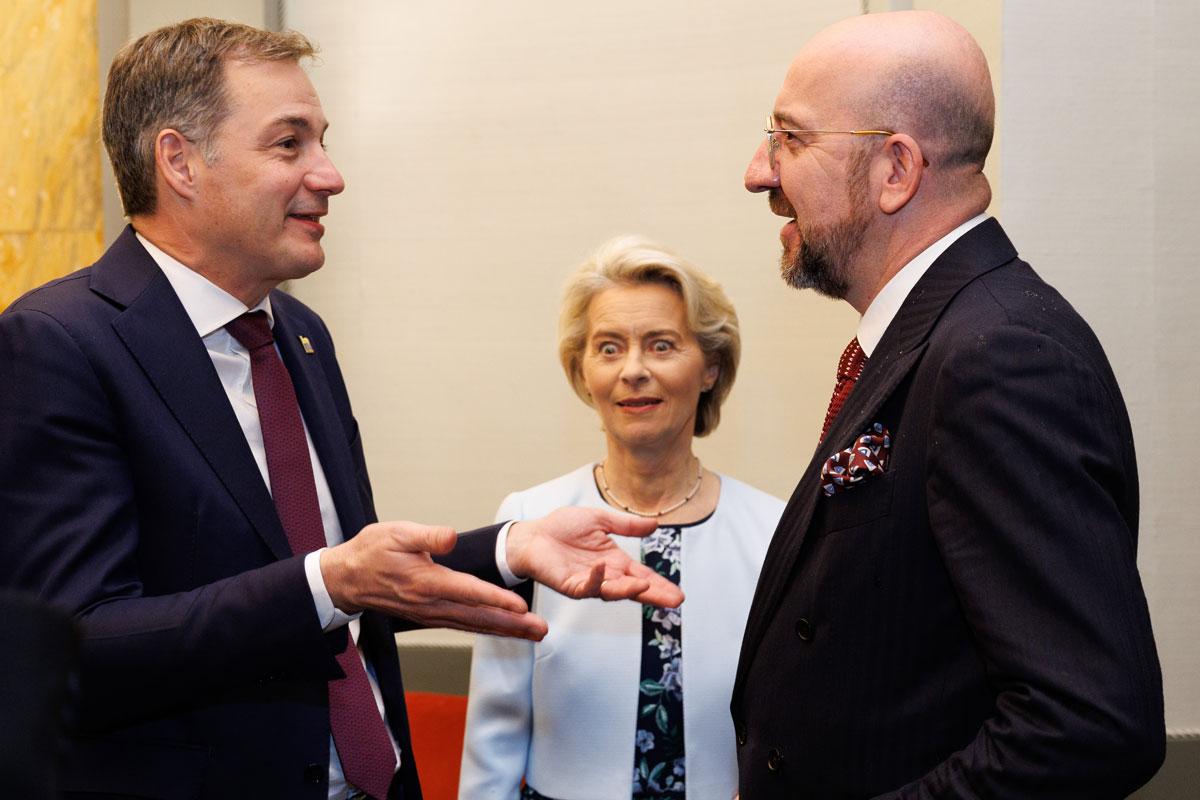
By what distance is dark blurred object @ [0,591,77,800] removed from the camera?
60cm

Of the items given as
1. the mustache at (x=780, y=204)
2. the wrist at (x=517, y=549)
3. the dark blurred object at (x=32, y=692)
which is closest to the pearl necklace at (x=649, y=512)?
the wrist at (x=517, y=549)

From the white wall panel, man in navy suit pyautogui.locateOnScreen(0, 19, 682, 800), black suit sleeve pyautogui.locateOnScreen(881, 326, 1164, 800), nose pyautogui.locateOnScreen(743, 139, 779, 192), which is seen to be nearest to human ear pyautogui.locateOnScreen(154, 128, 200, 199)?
man in navy suit pyautogui.locateOnScreen(0, 19, 682, 800)

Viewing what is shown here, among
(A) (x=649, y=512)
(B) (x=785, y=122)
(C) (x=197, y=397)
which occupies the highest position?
(B) (x=785, y=122)

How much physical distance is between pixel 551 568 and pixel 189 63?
1068mm

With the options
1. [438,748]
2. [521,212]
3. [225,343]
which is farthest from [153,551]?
[521,212]

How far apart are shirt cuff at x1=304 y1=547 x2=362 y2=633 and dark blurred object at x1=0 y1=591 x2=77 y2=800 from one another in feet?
3.59

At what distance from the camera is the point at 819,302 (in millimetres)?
3664

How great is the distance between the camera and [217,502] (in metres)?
1.84

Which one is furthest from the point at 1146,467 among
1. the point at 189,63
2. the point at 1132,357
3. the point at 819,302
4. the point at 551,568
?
the point at 189,63

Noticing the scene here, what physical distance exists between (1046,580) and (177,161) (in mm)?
1547

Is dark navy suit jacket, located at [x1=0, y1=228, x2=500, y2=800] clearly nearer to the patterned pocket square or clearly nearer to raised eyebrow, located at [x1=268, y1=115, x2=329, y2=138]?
raised eyebrow, located at [x1=268, y1=115, x2=329, y2=138]

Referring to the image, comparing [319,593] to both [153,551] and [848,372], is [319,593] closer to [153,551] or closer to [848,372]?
[153,551]

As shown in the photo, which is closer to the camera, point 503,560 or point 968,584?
point 968,584

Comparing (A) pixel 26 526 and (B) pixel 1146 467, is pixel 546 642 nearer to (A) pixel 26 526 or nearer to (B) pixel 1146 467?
(A) pixel 26 526
